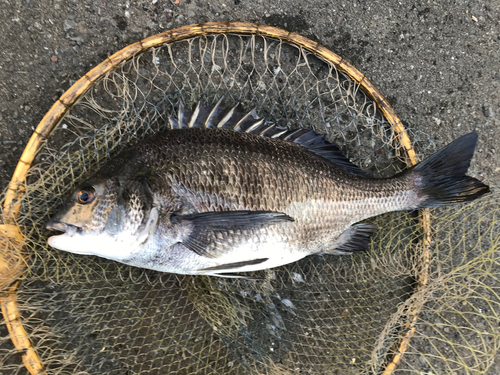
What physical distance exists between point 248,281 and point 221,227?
0.69 metres

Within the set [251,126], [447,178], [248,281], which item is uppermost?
[251,126]

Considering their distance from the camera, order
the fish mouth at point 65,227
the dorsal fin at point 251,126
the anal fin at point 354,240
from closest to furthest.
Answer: the fish mouth at point 65,227, the dorsal fin at point 251,126, the anal fin at point 354,240

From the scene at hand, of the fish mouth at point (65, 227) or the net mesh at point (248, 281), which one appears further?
the net mesh at point (248, 281)

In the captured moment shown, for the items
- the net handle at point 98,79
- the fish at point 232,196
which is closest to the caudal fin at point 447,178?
the fish at point 232,196

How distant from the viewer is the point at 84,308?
6.30 feet

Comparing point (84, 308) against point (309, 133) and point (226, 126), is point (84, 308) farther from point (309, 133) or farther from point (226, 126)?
point (309, 133)

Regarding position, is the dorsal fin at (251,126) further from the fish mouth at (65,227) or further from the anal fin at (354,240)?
the fish mouth at (65,227)

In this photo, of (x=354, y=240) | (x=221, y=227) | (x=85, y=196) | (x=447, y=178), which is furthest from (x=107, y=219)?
(x=447, y=178)

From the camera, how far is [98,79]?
1779 mm

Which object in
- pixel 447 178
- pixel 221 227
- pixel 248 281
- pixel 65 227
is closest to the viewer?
pixel 65 227

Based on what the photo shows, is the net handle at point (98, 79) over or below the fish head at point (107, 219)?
over

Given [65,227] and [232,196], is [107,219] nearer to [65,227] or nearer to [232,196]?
[65,227]

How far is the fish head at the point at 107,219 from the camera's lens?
1479 millimetres

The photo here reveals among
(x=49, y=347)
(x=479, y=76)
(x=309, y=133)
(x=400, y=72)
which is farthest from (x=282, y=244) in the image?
(x=479, y=76)
